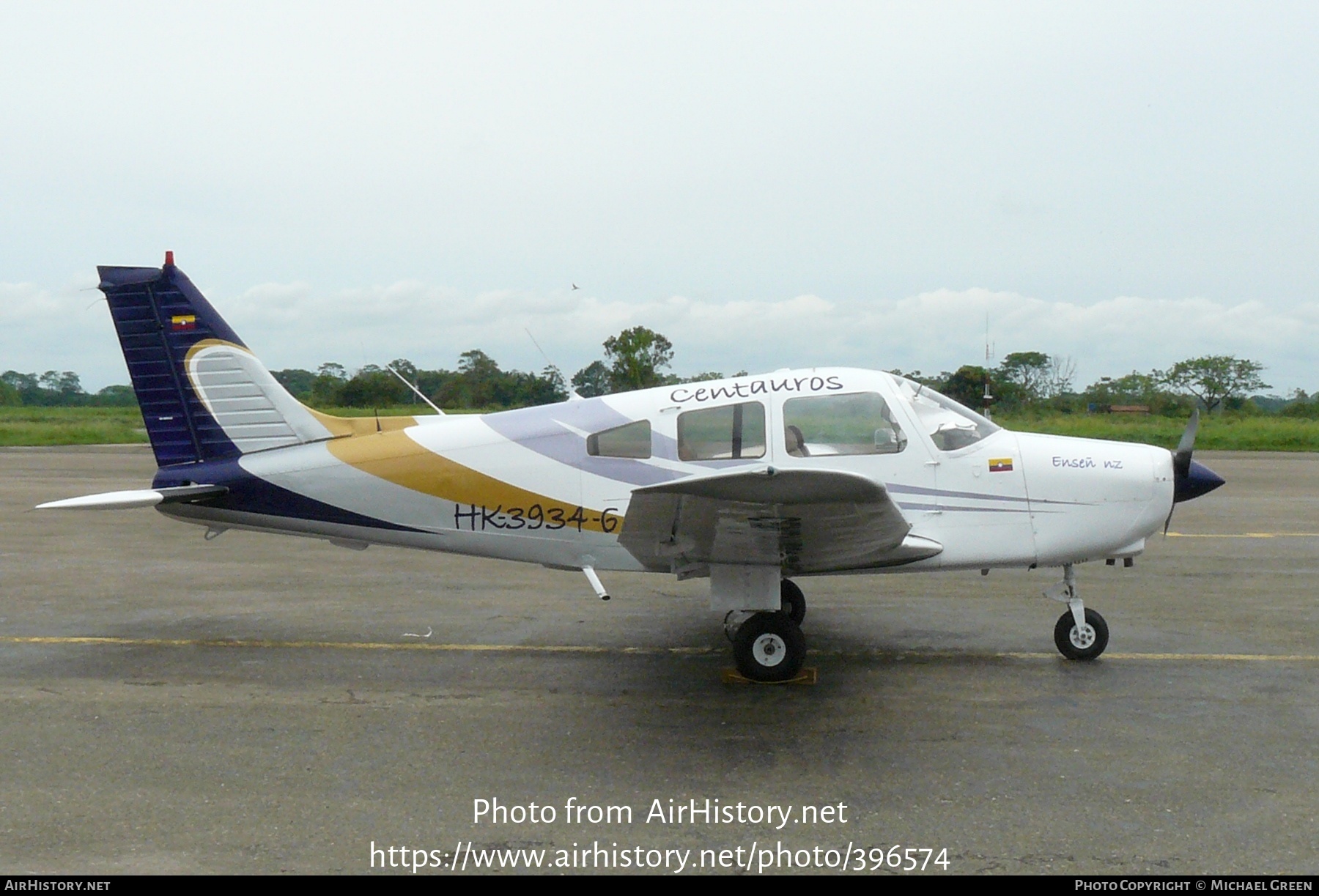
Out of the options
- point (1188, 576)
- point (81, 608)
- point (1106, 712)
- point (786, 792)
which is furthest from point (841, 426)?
point (81, 608)

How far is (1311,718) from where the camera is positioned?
18.2 feet

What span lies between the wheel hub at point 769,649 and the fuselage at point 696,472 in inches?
35.4

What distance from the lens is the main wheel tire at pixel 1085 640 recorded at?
6.71m

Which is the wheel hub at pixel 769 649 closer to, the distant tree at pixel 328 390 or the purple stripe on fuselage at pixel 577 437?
the purple stripe on fuselage at pixel 577 437

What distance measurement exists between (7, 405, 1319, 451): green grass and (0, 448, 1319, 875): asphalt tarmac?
20.2 metres

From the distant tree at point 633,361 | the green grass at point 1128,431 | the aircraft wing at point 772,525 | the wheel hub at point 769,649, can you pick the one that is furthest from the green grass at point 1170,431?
the wheel hub at point 769,649

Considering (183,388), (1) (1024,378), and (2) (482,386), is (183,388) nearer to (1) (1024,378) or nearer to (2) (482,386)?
(2) (482,386)

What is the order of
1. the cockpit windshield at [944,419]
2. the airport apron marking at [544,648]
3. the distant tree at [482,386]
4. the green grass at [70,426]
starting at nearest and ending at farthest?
the cockpit windshield at [944,419] → the airport apron marking at [544,648] → the distant tree at [482,386] → the green grass at [70,426]

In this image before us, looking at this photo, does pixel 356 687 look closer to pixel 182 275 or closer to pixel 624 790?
Result: pixel 624 790

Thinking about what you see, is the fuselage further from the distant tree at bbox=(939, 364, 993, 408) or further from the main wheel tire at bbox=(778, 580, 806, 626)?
the distant tree at bbox=(939, 364, 993, 408)

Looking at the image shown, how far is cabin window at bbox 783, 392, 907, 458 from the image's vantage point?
6.49 m

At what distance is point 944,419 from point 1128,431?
29212mm

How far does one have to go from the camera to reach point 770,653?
20.6 feet

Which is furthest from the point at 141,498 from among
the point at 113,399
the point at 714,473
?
the point at 113,399
